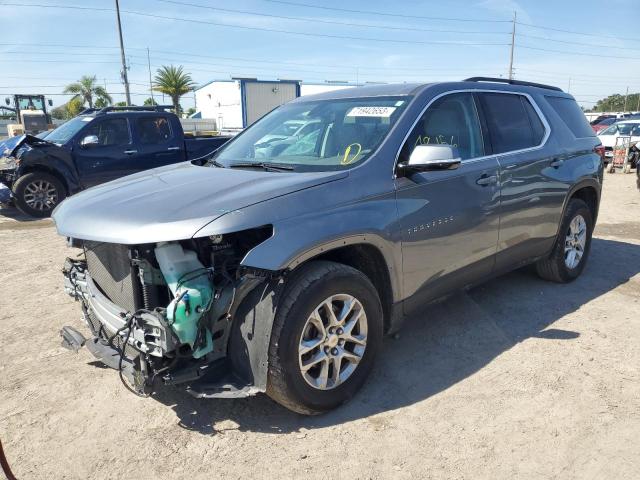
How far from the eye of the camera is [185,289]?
99.8 inches

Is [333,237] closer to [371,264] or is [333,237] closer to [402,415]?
[371,264]

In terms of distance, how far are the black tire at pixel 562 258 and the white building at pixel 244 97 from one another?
55.1ft

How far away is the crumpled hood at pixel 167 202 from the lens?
249 centimetres

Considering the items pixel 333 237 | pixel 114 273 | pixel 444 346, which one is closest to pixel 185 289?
pixel 114 273

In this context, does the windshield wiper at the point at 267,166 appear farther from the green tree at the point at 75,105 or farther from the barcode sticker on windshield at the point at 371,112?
the green tree at the point at 75,105

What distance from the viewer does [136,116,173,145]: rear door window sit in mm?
10031

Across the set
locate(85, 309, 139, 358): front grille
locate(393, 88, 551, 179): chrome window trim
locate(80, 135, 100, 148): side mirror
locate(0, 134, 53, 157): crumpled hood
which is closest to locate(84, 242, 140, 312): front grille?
locate(85, 309, 139, 358): front grille

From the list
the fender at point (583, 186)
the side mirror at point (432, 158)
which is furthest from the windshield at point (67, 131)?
the fender at point (583, 186)

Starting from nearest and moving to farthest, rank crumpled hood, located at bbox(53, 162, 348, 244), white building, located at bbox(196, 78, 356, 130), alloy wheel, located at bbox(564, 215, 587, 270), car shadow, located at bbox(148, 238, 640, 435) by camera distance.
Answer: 1. crumpled hood, located at bbox(53, 162, 348, 244)
2. car shadow, located at bbox(148, 238, 640, 435)
3. alloy wheel, located at bbox(564, 215, 587, 270)
4. white building, located at bbox(196, 78, 356, 130)

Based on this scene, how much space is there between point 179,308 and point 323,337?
838 mm

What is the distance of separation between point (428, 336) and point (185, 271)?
220 cm

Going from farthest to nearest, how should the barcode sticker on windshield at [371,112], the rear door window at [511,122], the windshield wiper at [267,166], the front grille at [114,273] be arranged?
the rear door window at [511,122] < the barcode sticker on windshield at [371,112] < the windshield wiper at [267,166] < the front grille at [114,273]

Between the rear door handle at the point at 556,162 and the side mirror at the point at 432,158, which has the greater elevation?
the side mirror at the point at 432,158

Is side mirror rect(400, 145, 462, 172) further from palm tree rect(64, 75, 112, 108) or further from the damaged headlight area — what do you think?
palm tree rect(64, 75, 112, 108)
